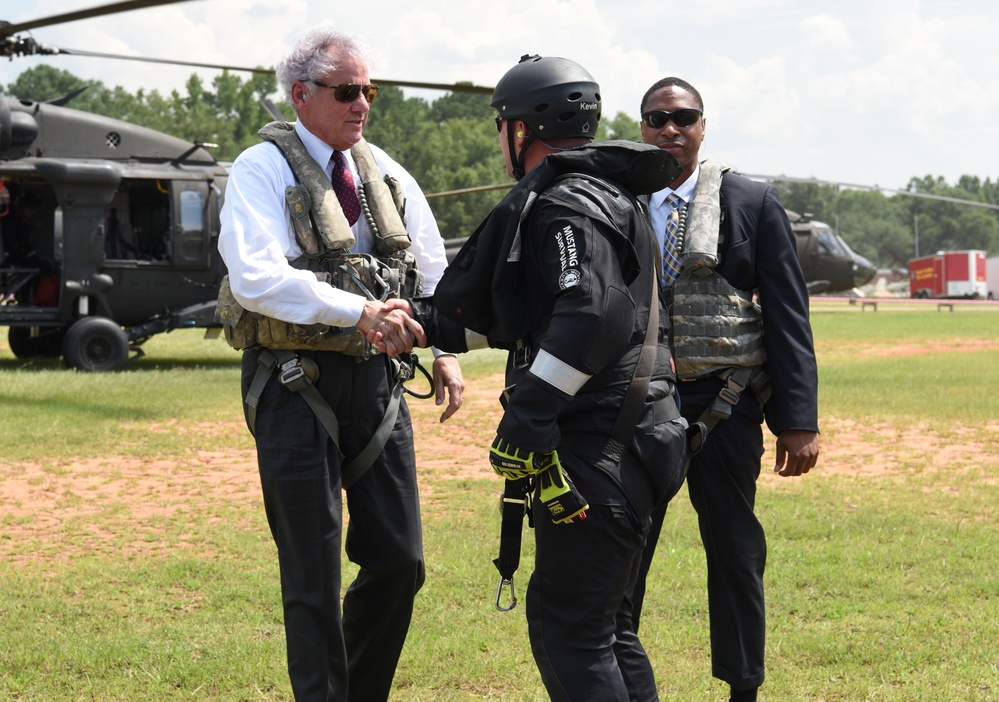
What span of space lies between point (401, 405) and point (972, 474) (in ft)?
20.9

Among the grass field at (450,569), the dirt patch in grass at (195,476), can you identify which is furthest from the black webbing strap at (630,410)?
the dirt patch in grass at (195,476)

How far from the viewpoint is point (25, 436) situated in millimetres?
10445

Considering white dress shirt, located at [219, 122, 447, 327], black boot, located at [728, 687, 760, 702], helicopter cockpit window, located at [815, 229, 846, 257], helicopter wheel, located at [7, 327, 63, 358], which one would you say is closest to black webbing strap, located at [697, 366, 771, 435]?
black boot, located at [728, 687, 760, 702]

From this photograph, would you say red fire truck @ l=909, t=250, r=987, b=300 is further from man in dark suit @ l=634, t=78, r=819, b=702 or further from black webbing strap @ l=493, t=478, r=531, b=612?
black webbing strap @ l=493, t=478, r=531, b=612

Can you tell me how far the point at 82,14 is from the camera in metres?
10.4

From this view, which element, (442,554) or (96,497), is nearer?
(442,554)

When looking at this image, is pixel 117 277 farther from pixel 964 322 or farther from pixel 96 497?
pixel 964 322

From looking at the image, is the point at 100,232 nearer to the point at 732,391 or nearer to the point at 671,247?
the point at 671,247

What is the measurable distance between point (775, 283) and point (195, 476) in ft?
19.8

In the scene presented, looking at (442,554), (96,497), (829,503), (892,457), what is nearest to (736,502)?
(442,554)

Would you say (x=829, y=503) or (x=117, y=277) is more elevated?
(x=117, y=277)

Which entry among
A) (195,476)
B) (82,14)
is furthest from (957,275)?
(195,476)

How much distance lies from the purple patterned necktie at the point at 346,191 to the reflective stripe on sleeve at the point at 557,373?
1.24 meters

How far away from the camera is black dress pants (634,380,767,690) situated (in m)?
4.12
